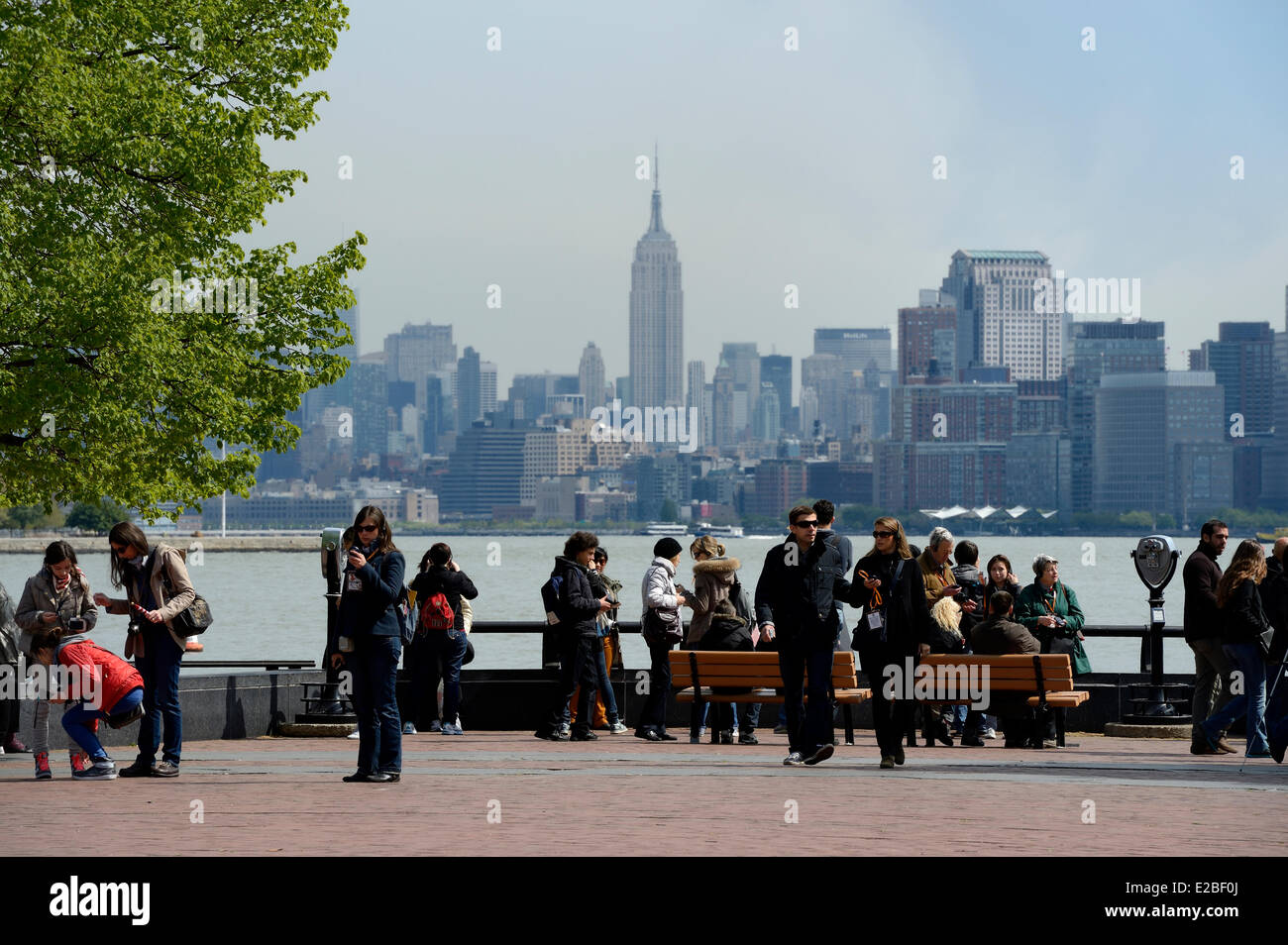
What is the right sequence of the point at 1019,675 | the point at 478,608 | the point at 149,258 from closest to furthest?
1. the point at 1019,675
2. the point at 149,258
3. the point at 478,608

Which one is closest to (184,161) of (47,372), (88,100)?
(88,100)

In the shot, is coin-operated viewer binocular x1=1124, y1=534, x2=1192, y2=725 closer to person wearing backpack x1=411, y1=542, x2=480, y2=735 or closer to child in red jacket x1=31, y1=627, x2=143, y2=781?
person wearing backpack x1=411, y1=542, x2=480, y2=735

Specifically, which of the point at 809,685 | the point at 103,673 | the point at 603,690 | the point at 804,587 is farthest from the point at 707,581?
the point at 103,673

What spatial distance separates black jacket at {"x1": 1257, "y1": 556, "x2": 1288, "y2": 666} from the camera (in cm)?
1491

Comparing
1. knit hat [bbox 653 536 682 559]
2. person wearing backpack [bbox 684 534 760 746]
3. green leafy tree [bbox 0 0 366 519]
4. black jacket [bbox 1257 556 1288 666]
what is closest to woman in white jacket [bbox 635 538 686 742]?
knit hat [bbox 653 536 682 559]

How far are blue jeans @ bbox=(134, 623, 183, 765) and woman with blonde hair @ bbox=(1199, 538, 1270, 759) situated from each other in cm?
819

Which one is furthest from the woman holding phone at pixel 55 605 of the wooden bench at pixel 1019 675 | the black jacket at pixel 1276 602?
the black jacket at pixel 1276 602

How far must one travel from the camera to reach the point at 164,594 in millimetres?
12812

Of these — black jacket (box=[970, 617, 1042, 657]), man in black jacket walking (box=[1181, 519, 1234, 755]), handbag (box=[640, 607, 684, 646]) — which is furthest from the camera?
handbag (box=[640, 607, 684, 646])

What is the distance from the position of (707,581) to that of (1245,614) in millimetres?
4633

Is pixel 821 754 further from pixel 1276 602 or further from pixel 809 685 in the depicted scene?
pixel 1276 602

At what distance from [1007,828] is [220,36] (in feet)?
60.1

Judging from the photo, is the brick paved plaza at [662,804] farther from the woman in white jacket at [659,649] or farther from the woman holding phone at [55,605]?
the woman in white jacket at [659,649]
